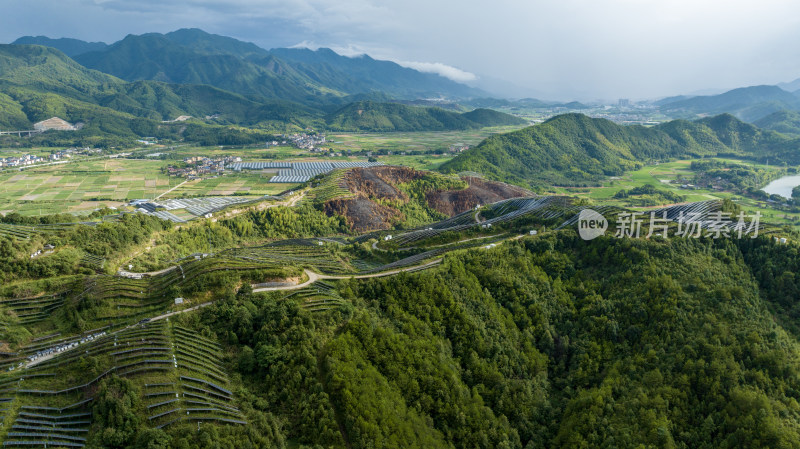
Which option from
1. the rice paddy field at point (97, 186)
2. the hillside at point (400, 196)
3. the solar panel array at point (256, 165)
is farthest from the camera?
the solar panel array at point (256, 165)

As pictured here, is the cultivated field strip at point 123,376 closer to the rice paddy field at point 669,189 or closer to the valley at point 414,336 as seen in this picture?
the valley at point 414,336

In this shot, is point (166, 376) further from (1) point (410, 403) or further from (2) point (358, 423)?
(1) point (410, 403)

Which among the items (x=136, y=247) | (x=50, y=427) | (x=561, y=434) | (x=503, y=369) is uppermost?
(x=136, y=247)

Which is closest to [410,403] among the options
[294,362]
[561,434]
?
[294,362]

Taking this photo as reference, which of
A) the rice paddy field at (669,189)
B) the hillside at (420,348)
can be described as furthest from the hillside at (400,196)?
the hillside at (420,348)

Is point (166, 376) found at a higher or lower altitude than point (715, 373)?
higher

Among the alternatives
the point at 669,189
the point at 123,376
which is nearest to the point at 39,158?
the point at 123,376

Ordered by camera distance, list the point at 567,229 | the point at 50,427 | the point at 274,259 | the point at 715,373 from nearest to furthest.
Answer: the point at 50,427 < the point at 715,373 < the point at 274,259 < the point at 567,229
